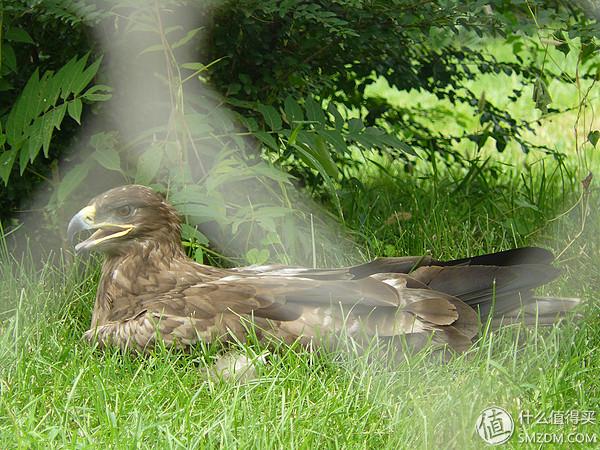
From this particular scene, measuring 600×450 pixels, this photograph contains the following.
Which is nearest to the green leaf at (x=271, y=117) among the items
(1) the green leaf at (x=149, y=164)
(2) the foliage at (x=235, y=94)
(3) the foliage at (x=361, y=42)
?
(2) the foliage at (x=235, y=94)

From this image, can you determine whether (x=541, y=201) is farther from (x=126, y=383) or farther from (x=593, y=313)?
(x=126, y=383)

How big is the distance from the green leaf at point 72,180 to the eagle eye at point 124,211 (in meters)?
0.28

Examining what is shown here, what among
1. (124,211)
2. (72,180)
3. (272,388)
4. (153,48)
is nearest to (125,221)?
(124,211)

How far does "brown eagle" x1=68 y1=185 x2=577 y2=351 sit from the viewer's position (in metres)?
3.60

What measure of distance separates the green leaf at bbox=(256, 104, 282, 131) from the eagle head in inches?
22.0

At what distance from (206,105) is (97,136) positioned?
1.51ft

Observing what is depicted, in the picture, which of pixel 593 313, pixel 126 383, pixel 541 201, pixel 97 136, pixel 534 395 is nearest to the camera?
pixel 534 395

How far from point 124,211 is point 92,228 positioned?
0.46 feet

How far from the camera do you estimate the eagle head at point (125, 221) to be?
394cm

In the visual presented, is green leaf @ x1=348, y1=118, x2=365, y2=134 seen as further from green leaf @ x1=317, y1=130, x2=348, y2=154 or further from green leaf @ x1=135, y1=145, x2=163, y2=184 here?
green leaf @ x1=135, y1=145, x2=163, y2=184

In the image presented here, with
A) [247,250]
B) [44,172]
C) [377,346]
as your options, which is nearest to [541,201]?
[247,250]

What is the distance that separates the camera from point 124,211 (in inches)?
157

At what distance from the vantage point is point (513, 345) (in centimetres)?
351

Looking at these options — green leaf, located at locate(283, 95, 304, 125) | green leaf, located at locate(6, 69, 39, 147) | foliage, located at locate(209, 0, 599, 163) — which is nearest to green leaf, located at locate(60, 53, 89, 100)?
green leaf, located at locate(6, 69, 39, 147)
